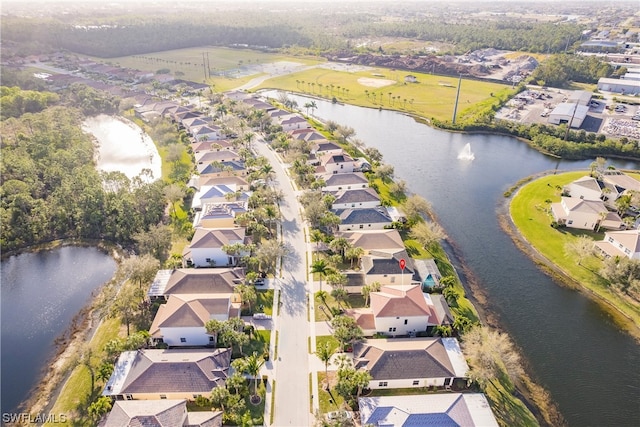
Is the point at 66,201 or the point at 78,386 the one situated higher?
the point at 66,201

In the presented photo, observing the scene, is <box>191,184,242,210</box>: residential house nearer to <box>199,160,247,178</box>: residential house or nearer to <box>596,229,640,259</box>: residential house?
<box>199,160,247,178</box>: residential house

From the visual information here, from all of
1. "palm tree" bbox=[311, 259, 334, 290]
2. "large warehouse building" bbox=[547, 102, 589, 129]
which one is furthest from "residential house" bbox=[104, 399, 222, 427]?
"large warehouse building" bbox=[547, 102, 589, 129]

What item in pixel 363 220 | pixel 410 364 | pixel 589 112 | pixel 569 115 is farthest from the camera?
pixel 589 112

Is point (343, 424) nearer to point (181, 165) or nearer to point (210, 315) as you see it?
point (210, 315)

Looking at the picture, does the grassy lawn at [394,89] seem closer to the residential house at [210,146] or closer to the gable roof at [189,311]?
the residential house at [210,146]

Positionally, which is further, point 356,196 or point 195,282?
point 356,196

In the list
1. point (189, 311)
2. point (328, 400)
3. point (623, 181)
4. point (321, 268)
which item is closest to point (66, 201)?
point (189, 311)

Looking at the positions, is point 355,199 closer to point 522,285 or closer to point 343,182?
point 343,182
